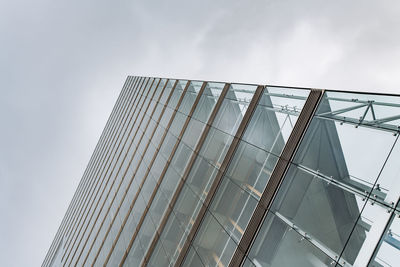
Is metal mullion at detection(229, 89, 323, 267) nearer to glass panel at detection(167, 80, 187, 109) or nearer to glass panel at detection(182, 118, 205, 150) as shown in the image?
glass panel at detection(182, 118, 205, 150)

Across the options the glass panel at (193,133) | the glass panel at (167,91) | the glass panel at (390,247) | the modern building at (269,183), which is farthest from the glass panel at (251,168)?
the glass panel at (167,91)

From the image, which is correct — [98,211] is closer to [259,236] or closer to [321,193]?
[259,236]

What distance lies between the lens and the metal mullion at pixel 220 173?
46.7 ft

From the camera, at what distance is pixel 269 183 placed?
35.8ft

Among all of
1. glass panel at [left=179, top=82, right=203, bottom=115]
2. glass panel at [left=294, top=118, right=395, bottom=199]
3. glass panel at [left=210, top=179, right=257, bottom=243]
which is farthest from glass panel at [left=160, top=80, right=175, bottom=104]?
glass panel at [left=294, top=118, right=395, bottom=199]

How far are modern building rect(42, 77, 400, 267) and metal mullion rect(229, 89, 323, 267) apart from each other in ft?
0.12

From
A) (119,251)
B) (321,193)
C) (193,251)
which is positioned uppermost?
(321,193)

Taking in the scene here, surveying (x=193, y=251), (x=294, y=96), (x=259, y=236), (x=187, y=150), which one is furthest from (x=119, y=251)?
(x=294, y=96)

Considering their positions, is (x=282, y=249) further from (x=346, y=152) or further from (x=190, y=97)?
(x=190, y=97)

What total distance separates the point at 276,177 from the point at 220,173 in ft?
13.4

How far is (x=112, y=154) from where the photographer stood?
41188 millimetres

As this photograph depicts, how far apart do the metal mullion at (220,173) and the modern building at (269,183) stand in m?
0.05

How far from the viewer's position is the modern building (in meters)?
7.66

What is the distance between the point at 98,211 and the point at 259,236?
27.5 m
